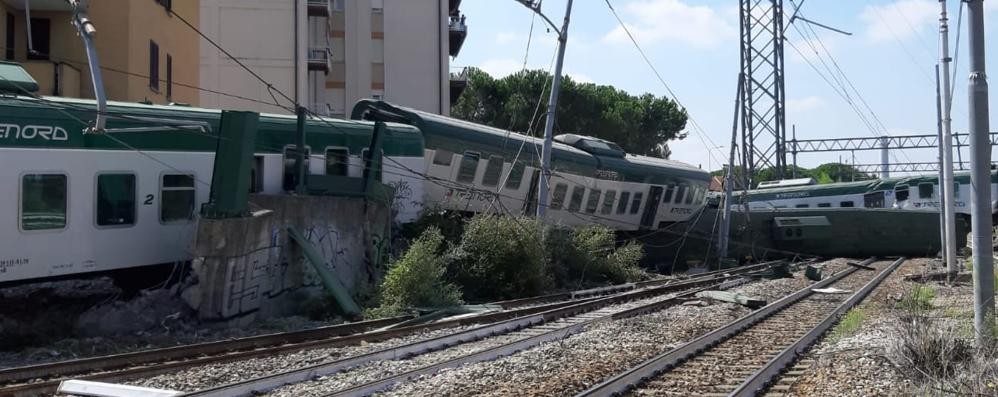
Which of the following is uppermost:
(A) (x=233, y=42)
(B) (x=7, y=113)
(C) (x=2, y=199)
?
(A) (x=233, y=42)

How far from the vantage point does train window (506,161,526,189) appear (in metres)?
25.1

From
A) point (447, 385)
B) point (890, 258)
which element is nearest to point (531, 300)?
point (447, 385)

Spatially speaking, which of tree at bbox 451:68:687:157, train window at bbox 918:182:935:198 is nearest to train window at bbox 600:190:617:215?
train window at bbox 918:182:935:198

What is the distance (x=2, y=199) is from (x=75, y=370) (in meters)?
4.14

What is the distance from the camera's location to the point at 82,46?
23.2 meters

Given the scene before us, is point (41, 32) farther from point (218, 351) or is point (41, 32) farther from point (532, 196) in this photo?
point (218, 351)

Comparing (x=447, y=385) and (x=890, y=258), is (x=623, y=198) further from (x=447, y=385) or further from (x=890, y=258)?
(x=447, y=385)

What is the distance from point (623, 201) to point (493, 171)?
7409 mm

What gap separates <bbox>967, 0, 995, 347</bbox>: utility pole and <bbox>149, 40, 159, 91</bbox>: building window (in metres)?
19.9

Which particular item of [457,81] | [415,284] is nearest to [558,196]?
[415,284]

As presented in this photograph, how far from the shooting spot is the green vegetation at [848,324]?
1355cm

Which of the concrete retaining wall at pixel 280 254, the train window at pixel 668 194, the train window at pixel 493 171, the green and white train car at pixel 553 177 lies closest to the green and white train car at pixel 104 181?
the concrete retaining wall at pixel 280 254

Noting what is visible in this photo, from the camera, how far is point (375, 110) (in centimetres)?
2306

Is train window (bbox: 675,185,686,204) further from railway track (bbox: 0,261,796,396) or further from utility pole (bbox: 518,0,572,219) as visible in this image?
railway track (bbox: 0,261,796,396)
